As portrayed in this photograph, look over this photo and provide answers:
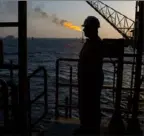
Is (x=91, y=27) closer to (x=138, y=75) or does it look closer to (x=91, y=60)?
(x=91, y=60)

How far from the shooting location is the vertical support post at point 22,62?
402cm

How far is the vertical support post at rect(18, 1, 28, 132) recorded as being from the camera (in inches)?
158

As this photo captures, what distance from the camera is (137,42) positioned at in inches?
191

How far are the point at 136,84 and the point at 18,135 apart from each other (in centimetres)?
186

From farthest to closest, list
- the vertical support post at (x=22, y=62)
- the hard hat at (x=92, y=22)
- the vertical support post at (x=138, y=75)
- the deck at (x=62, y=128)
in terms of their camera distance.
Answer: the deck at (x=62, y=128), the vertical support post at (x=138, y=75), the hard hat at (x=92, y=22), the vertical support post at (x=22, y=62)

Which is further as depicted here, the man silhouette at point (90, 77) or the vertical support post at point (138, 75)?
the vertical support post at point (138, 75)

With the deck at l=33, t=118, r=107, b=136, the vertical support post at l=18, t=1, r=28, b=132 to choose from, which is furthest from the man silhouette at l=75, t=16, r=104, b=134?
the vertical support post at l=18, t=1, r=28, b=132

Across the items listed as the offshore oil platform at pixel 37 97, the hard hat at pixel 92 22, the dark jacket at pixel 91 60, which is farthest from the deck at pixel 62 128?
the hard hat at pixel 92 22

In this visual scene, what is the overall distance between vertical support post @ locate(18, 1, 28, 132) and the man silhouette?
783mm

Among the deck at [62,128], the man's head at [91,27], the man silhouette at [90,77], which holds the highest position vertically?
the man's head at [91,27]

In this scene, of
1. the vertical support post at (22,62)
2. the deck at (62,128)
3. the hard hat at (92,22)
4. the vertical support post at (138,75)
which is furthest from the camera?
the deck at (62,128)

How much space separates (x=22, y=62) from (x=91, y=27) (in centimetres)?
101

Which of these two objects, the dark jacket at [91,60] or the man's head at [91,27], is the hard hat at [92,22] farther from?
the dark jacket at [91,60]

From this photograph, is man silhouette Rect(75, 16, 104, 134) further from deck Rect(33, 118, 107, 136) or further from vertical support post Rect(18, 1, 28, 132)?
vertical support post Rect(18, 1, 28, 132)
